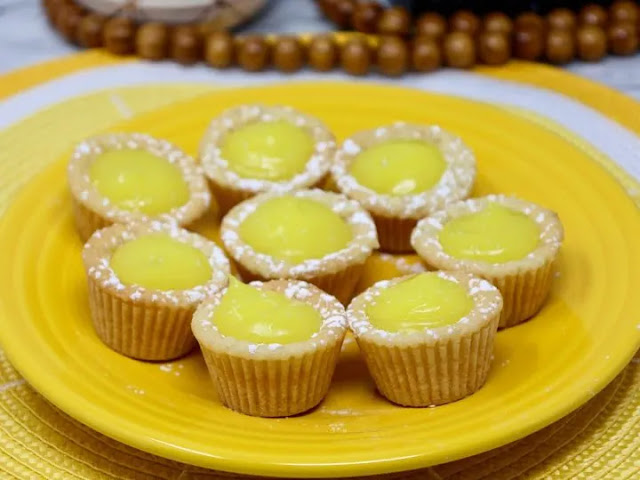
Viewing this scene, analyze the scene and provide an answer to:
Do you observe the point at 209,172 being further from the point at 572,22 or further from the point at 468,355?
the point at 572,22

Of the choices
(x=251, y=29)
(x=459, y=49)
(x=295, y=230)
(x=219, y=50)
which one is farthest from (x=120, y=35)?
(x=295, y=230)

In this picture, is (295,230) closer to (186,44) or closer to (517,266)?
(517,266)

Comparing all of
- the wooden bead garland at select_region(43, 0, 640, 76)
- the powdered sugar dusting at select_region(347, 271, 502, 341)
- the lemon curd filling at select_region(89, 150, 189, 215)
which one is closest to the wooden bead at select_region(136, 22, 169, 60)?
the wooden bead garland at select_region(43, 0, 640, 76)

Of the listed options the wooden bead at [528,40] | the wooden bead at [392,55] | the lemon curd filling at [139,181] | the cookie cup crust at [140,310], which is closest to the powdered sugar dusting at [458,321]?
the cookie cup crust at [140,310]

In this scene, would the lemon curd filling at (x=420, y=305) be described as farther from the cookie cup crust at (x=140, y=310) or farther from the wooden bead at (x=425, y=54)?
the wooden bead at (x=425, y=54)

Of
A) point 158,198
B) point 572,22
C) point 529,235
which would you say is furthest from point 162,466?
point 572,22

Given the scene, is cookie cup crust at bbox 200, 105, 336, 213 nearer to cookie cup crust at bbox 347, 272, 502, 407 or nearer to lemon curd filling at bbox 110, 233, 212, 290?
lemon curd filling at bbox 110, 233, 212, 290
